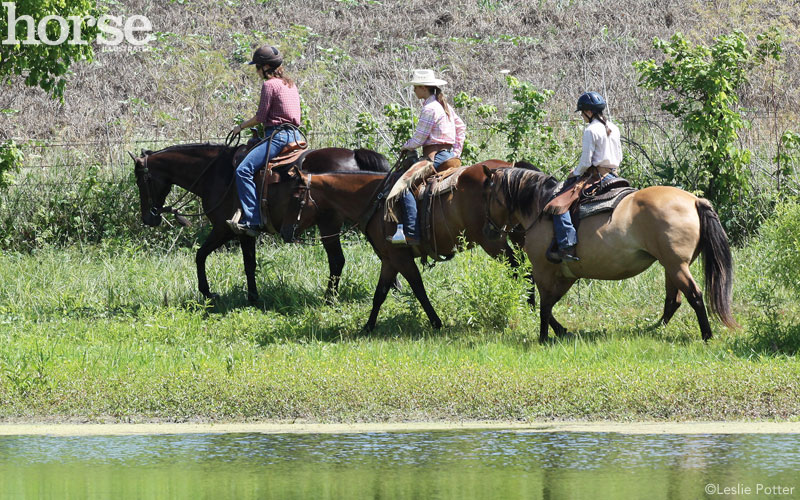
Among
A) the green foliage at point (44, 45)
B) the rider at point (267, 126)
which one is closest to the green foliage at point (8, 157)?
the green foliage at point (44, 45)

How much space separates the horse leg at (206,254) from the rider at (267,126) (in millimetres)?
440

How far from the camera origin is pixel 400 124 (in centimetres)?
1432

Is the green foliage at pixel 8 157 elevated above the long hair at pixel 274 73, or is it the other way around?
the long hair at pixel 274 73

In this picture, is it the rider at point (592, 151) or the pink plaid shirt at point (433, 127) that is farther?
the pink plaid shirt at point (433, 127)

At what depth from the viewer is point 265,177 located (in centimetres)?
1197

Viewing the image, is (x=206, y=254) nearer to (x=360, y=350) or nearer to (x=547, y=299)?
(x=360, y=350)

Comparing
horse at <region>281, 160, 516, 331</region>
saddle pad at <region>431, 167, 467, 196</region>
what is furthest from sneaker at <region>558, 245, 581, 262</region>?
saddle pad at <region>431, 167, 467, 196</region>

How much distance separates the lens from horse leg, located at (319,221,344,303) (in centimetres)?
1188

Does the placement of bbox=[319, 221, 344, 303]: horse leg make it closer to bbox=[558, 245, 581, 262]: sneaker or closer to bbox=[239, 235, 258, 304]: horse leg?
bbox=[239, 235, 258, 304]: horse leg

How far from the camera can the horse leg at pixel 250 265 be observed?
1231 centimetres

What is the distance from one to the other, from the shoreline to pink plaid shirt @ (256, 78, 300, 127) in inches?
199

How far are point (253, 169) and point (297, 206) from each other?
827 millimetres

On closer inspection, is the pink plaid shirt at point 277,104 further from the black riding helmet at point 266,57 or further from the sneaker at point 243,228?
the sneaker at point 243,228

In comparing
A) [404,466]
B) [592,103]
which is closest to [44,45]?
Result: [592,103]
